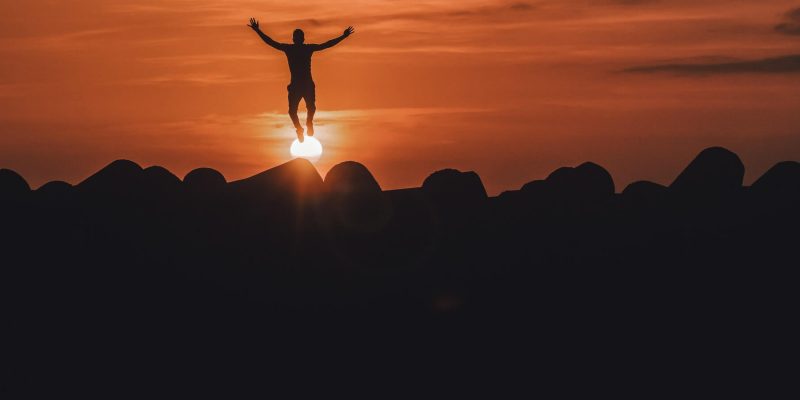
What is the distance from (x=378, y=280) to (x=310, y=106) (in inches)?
179

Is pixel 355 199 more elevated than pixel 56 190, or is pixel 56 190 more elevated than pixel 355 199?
pixel 56 190

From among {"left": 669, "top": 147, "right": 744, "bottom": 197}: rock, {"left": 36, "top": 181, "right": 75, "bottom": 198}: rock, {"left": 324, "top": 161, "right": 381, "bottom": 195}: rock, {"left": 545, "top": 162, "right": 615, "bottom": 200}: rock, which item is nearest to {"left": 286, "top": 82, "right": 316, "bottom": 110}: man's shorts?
{"left": 324, "top": 161, "right": 381, "bottom": 195}: rock

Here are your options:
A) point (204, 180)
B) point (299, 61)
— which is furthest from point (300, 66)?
point (204, 180)

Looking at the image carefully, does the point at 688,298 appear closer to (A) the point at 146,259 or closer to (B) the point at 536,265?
(B) the point at 536,265

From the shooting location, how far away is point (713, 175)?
116 ft

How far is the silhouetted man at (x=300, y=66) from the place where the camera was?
118 feet

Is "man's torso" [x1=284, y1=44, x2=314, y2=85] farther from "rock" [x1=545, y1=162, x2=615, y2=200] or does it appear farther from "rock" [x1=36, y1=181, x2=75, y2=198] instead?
"rock" [x1=545, y1=162, x2=615, y2=200]

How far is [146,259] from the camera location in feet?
112

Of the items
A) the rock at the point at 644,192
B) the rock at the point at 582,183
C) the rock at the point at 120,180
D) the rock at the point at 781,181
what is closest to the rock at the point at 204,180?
the rock at the point at 120,180

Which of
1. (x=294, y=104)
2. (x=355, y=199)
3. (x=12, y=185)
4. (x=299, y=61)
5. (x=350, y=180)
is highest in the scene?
(x=299, y=61)

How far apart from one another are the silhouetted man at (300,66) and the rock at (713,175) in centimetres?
656

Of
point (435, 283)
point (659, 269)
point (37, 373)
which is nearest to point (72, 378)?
point (37, 373)

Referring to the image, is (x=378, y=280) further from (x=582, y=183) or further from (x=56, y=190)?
(x=56, y=190)

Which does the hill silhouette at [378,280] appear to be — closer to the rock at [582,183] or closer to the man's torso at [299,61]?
the rock at [582,183]
